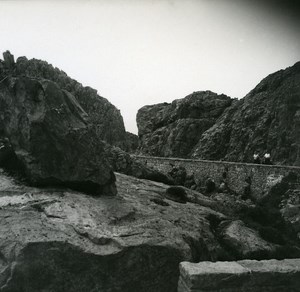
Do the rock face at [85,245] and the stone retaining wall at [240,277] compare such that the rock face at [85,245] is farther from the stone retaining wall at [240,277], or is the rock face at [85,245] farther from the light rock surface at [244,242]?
the stone retaining wall at [240,277]

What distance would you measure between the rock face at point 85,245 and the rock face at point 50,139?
0.60 metres

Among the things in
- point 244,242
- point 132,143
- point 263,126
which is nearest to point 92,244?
point 244,242

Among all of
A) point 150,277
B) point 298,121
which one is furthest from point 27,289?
point 298,121

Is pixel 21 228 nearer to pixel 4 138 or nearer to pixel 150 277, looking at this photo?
pixel 150 277

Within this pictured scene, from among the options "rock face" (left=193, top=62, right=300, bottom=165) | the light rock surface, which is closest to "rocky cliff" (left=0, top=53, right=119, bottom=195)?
the light rock surface

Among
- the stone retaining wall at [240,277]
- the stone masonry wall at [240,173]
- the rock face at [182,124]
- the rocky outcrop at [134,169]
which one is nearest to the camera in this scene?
the stone retaining wall at [240,277]

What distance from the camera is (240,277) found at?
598 centimetres

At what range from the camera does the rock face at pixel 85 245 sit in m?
6.76

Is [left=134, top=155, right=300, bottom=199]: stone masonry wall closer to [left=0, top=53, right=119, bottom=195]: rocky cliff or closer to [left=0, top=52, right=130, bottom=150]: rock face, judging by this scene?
[left=0, top=53, right=119, bottom=195]: rocky cliff

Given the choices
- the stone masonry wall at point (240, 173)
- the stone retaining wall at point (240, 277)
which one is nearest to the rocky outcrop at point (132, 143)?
the stone masonry wall at point (240, 173)

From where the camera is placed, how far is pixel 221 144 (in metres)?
48.3

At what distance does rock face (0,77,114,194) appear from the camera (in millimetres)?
9438

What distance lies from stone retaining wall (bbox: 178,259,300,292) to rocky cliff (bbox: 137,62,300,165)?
1093 inches

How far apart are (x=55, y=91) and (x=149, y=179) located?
7.60 m
